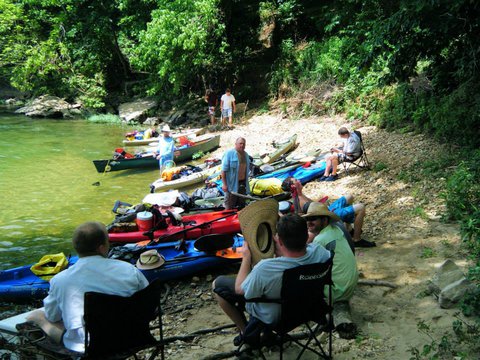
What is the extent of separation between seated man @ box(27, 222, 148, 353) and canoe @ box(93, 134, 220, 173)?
33.0 ft

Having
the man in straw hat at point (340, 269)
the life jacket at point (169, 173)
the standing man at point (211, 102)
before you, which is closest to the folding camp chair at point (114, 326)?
the man in straw hat at point (340, 269)

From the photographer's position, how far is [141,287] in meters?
3.09

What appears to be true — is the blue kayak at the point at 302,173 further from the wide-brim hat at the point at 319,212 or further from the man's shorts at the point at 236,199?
the wide-brim hat at the point at 319,212

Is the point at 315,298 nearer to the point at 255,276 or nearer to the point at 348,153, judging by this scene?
the point at 255,276

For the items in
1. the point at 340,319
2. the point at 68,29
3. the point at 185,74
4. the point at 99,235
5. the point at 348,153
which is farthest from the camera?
the point at 68,29

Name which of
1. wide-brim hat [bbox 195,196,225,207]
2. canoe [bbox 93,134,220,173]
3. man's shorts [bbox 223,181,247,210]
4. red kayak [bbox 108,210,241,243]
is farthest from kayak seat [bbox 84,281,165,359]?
canoe [bbox 93,134,220,173]

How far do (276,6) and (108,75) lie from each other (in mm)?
12020

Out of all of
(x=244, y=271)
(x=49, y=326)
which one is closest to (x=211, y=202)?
(x=244, y=271)

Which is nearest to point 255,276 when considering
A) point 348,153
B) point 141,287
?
point 141,287

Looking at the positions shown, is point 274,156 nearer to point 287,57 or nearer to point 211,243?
point 211,243

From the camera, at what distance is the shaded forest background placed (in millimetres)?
6879

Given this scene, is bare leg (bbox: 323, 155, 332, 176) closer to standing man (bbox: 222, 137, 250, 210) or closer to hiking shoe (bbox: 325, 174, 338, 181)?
hiking shoe (bbox: 325, 174, 338, 181)

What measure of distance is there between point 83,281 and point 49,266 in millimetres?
3321

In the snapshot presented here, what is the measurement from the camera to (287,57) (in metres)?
19.5
